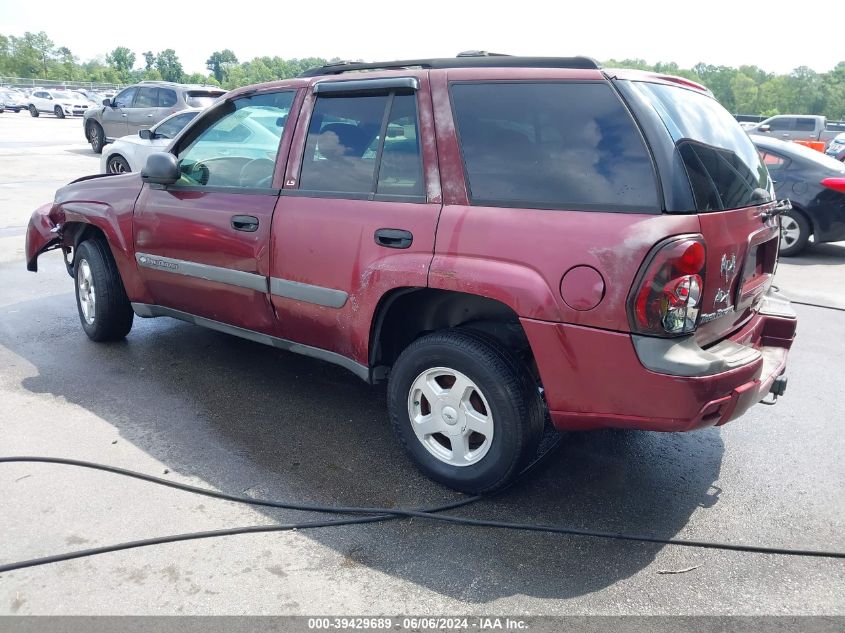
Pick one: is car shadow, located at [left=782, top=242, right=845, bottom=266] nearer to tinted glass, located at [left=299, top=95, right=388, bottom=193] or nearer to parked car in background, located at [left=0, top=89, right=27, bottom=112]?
tinted glass, located at [left=299, top=95, right=388, bottom=193]

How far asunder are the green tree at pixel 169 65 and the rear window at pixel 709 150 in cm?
9778

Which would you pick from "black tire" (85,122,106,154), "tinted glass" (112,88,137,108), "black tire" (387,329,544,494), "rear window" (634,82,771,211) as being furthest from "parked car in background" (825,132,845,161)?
"black tire" (387,329,544,494)

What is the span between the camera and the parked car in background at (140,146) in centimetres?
1188

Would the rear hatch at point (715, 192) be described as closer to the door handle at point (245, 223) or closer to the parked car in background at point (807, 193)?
the door handle at point (245, 223)

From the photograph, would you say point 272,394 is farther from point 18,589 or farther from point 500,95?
point 500,95

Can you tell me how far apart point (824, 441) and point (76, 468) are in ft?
13.0

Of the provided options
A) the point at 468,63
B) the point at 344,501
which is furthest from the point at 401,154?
the point at 344,501

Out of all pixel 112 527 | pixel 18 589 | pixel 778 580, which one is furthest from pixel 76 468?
pixel 778 580

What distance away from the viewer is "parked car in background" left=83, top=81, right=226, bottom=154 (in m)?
17.2

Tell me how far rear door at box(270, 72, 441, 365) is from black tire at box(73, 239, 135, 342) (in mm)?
1777

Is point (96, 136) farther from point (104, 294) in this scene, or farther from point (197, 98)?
point (104, 294)

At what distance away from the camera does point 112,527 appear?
3.08 m

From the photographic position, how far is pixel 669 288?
2.76 metres

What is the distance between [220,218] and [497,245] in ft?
6.18
